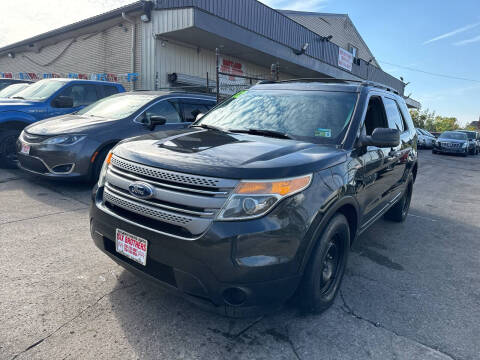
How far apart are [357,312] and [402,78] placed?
99.1ft

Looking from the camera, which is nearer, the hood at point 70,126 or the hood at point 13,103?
the hood at point 70,126

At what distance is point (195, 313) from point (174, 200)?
906 millimetres

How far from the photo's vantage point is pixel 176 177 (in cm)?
205

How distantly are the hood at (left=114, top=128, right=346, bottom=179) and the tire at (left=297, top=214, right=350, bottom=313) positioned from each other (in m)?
Answer: 0.48

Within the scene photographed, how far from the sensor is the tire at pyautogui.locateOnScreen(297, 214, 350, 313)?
2234 millimetres

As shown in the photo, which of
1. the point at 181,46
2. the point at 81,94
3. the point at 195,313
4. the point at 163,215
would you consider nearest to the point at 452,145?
the point at 181,46

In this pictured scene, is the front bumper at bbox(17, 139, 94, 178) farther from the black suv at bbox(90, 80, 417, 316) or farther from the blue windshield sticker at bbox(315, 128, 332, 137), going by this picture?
the blue windshield sticker at bbox(315, 128, 332, 137)

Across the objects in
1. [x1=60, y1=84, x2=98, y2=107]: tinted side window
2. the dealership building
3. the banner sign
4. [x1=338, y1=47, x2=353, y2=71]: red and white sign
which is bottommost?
[x1=60, y1=84, x2=98, y2=107]: tinted side window

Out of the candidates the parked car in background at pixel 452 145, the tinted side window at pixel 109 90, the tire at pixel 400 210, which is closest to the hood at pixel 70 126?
the tinted side window at pixel 109 90

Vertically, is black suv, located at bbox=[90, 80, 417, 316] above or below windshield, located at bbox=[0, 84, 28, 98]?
below

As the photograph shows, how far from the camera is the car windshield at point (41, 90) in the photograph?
263 inches

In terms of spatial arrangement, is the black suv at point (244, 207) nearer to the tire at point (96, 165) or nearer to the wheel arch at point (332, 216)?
the wheel arch at point (332, 216)

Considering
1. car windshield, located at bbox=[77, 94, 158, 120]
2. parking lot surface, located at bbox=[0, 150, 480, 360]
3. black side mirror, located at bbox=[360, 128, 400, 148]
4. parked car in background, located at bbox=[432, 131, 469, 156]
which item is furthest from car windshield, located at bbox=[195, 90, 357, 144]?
parked car in background, located at bbox=[432, 131, 469, 156]

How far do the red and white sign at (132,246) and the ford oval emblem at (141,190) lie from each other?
27 cm
